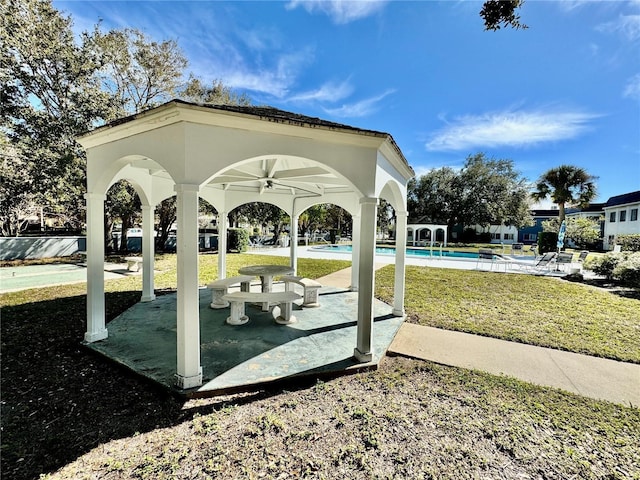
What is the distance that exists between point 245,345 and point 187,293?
72.8 inches

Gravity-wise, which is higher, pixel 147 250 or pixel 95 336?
pixel 147 250

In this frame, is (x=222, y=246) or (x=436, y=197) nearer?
(x=222, y=246)

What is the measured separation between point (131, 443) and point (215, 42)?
10955mm

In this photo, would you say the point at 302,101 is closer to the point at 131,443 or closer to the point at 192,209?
the point at 192,209

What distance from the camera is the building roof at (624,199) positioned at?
78.6 feet

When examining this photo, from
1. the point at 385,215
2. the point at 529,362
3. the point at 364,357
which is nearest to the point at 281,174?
the point at 364,357

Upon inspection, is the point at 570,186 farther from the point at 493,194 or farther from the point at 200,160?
the point at 200,160

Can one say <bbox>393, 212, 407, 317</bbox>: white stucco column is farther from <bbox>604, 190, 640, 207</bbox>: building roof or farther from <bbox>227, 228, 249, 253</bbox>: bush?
<bbox>604, 190, 640, 207</bbox>: building roof

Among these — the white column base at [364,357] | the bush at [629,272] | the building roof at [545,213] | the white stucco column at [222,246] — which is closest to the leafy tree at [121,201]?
the white stucco column at [222,246]

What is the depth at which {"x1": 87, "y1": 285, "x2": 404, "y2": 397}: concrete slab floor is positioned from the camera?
3939 millimetres

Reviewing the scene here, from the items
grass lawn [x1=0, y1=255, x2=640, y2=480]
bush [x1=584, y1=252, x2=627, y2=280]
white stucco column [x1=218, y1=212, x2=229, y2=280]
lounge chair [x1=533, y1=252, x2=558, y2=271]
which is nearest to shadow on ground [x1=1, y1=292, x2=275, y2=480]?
grass lawn [x1=0, y1=255, x2=640, y2=480]

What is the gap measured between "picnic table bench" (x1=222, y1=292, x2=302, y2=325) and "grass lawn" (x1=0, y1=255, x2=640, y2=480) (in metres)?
2.00

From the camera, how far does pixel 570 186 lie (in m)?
26.2

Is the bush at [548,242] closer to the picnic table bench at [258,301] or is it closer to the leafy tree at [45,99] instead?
the picnic table bench at [258,301]
